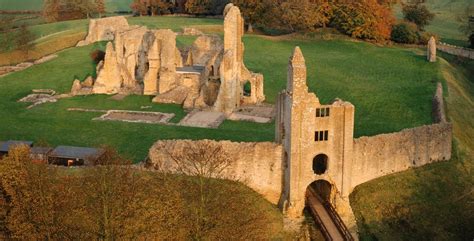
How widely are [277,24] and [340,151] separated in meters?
47.5

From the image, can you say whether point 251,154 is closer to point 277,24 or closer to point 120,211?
point 120,211

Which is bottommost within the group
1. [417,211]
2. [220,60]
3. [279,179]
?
[417,211]

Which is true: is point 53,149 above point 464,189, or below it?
above

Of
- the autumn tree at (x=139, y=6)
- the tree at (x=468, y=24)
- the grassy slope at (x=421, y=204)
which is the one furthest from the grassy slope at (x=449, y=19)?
the grassy slope at (x=421, y=204)

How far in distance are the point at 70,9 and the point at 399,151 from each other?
233 feet

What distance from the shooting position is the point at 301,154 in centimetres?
3152

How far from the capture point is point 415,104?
49.5 m

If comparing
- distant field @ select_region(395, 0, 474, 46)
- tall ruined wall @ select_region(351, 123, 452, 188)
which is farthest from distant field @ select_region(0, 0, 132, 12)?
tall ruined wall @ select_region(351, 123, 452, 188)

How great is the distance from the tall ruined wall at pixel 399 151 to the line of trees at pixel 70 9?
221 feet

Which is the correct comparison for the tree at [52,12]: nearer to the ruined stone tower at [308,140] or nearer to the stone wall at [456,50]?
the stone wall at [456,50]

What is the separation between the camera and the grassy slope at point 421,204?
33312mm

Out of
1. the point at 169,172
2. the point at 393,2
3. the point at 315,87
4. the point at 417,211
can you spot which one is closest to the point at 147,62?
the point at 315,87

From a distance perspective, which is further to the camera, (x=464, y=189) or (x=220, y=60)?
(x=220, y=60)

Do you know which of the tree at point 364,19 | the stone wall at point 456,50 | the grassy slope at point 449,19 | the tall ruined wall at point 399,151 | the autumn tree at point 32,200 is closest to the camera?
the autumn tree at point 32,200
